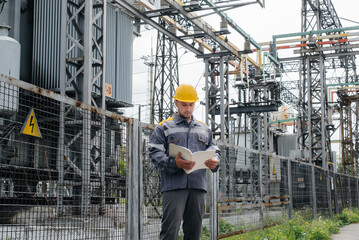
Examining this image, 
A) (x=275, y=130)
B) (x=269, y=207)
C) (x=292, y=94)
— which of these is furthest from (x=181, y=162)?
(x=292, y=94)

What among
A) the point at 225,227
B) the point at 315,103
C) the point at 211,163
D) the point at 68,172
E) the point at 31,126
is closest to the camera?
the point at 31,126

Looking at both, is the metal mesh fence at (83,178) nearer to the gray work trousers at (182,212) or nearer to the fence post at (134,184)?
the fence post at (134,184)

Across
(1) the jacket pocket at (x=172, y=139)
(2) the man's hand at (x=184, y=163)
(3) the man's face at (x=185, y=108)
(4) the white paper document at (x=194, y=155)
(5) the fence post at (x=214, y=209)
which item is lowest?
(5) the fence post at (x=214, y=209)

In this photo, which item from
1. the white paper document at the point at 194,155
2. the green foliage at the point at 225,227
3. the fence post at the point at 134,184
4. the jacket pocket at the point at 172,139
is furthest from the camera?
the green foliage at the point at 225,227

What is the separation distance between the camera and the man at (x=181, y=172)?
180 inches

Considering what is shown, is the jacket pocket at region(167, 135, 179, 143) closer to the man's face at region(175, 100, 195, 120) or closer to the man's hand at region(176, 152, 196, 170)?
the man's face at region(175, 100, 195, 120)

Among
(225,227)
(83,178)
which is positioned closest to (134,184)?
(83,178)

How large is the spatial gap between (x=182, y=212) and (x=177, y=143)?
0.68 meters

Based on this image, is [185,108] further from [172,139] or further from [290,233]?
[290,233]

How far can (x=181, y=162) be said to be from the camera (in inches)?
169

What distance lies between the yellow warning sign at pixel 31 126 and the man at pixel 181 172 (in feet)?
3.60

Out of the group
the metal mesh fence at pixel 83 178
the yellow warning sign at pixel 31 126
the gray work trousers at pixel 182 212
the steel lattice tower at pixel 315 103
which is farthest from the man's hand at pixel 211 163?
the steel lattice tower at pixel 315 103

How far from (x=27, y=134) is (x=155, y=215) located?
7.55 feet

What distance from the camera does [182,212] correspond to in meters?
4.65
